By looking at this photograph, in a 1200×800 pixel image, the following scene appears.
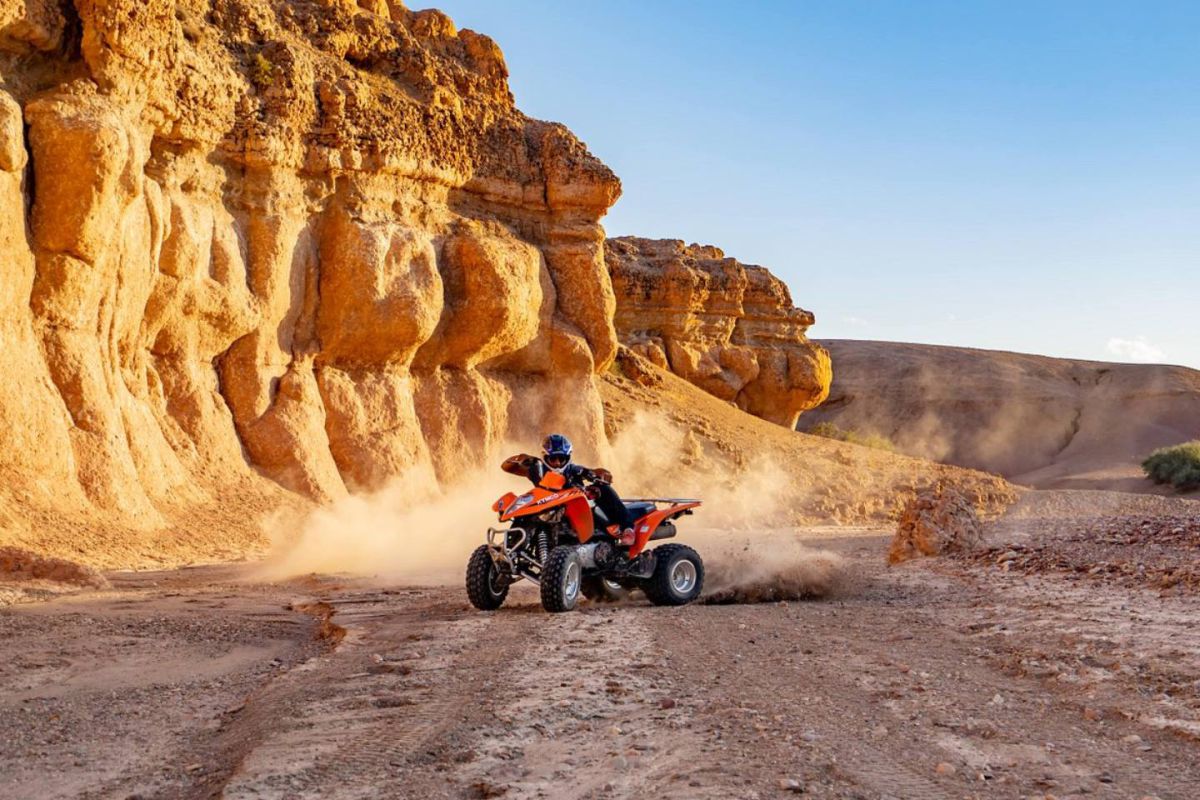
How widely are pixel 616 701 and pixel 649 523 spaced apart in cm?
585


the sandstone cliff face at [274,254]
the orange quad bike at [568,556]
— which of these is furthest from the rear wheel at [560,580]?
the sandstone cliff face at [274,254]

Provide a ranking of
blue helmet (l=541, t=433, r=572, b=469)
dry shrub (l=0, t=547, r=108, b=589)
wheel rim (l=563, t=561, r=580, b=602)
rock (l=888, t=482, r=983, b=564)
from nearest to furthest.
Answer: wheel rim (l=563, t=561, r=580, b=602)
blue helmet (l=541, t=433, r=572, b=469)
dry shrub (l=0, t=547, r=108, b=589)
rock (l=888, t=482, r=983, b=564)

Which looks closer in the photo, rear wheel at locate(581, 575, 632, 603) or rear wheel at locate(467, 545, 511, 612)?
rear wheel at locate(467, 545, 511, 612)

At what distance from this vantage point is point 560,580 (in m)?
10.6

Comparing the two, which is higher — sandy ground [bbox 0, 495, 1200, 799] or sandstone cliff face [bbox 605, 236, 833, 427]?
sandstone cliff face [bbox 605, 236, 833, 427]

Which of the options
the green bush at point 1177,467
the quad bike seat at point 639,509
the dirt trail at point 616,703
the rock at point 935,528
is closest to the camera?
the dirt trail at point 616,703

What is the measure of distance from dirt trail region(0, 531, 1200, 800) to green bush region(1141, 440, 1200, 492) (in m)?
51.1

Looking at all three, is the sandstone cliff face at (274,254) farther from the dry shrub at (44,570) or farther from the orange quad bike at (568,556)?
the orange quad bike at (568,556)

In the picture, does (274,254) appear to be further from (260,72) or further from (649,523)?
(649,523)

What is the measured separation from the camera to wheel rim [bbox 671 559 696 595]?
1182cm

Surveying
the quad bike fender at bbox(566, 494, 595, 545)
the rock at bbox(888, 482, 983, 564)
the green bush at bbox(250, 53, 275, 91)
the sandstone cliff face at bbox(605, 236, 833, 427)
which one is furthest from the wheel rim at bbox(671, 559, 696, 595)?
the sandstone cliff face at bbox(605, 236, 833, 427)

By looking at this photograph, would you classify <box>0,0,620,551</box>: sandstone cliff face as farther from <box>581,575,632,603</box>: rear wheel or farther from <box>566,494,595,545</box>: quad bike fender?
<box>566,494,595,545</box>: quad bike fender

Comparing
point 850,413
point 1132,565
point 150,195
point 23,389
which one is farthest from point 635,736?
point 850,413

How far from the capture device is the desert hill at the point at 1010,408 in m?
83.2
